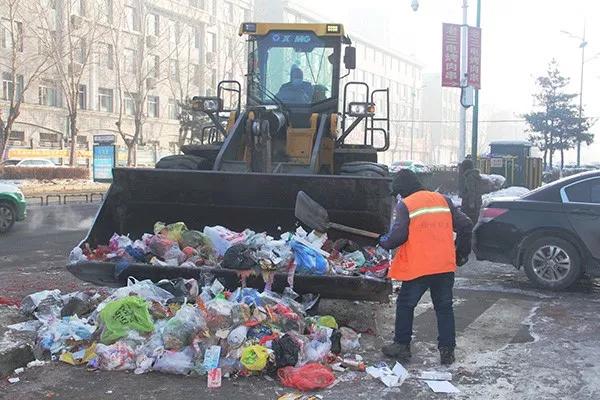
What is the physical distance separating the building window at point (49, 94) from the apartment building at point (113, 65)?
0.22 ft

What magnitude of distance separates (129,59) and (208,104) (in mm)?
40191

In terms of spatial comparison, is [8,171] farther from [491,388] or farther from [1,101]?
[491,388]

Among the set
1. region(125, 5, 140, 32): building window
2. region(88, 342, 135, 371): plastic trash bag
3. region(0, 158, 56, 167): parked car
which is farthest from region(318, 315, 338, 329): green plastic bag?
region(125, 5, 140, 32): building window

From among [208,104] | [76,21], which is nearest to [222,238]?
[208,104]

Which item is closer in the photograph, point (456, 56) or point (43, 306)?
point (43, 306)

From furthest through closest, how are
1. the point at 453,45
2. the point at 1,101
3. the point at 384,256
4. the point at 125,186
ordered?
the point at 1,101 < the point at 453,45 < the point at 125,186 < the point at 384,256

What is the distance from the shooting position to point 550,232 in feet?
28.2

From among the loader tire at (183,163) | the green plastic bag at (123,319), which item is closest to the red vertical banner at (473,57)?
the loader tire at (183,163)

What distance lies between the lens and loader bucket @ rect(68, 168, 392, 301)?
275 inches

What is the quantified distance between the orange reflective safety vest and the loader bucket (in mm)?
1408

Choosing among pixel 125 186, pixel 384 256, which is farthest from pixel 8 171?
pixel 384 256

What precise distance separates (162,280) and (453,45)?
15150mm

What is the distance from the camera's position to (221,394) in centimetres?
470

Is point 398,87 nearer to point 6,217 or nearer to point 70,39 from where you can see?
point 70,39
